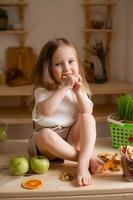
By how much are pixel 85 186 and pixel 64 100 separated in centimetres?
36

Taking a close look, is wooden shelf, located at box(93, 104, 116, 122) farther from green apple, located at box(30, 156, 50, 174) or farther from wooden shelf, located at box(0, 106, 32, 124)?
green apple, located at box(30, 156, 50, 174)

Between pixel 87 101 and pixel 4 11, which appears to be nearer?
pixel 87 101

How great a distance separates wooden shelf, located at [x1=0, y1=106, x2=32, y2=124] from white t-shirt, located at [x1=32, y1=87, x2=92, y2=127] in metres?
1.03

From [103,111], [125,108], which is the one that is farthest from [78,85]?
[103,111]

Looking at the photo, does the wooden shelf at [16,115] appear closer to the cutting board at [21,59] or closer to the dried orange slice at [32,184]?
the cutting board at [21,59]

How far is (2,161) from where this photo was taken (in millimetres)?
1245

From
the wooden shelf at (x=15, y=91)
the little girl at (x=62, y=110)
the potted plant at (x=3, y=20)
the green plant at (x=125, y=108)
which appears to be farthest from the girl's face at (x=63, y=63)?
the potted plant at (x=3, y=20)

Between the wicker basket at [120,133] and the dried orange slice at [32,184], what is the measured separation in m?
0.43

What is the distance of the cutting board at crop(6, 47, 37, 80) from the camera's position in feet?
8.61

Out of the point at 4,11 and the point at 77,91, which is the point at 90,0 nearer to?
the point at 4,11

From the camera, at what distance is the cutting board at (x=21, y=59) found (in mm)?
2623

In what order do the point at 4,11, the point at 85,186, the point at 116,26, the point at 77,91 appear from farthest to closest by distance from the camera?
the point at 116,26 < the point at 4,11 < the point at 77,91 < the point at 85,186

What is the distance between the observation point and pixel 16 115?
239cm

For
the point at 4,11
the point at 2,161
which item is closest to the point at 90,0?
the point at 4,11
